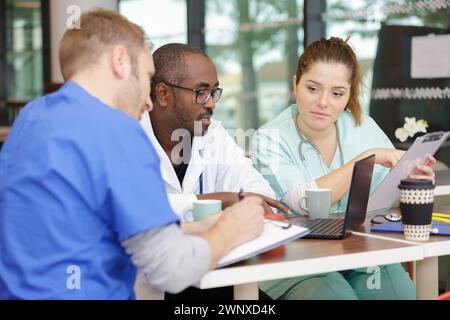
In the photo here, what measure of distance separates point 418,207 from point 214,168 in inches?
35.5

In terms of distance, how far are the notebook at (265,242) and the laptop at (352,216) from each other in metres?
0.18

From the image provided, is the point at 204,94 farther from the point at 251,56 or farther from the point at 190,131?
the point at 251,56

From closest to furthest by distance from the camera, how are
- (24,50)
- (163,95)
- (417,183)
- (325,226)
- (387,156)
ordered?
1. (417,183)
2. (325,226)
3. (387,156)
4. (163,95)
5. (24,50)

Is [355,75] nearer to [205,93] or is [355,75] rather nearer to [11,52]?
[205,93]

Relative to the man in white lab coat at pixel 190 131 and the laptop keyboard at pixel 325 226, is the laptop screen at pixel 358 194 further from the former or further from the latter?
the man in white lab coat at pixel 190 131

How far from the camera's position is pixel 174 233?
54.7 inches

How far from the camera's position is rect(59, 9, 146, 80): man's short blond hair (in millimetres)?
1492

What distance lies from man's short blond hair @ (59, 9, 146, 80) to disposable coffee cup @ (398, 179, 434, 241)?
2.55 ft

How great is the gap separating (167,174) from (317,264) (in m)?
0.92

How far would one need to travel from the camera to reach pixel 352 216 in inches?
72.6

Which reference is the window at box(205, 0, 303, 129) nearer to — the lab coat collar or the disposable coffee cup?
the lab coat collar

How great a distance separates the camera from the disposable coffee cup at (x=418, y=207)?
1.78m

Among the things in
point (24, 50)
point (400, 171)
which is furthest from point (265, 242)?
point (24, 50)
